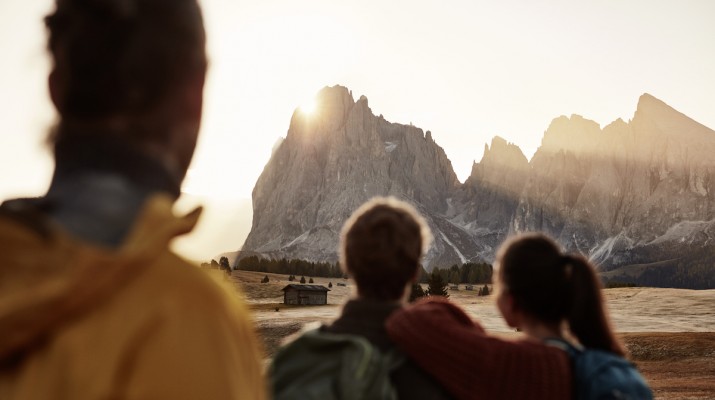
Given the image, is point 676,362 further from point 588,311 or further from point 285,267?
point 285,267

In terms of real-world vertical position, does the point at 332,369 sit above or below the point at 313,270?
below

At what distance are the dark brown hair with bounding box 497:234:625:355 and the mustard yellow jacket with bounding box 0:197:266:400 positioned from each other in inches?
106

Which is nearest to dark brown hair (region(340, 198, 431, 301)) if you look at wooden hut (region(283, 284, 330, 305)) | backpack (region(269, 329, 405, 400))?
backpack (region(269, 329, 405, 400))

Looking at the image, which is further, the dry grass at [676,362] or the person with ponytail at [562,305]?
the dry grass at [676,362]

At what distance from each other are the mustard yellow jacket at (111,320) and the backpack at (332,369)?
193 centimetres

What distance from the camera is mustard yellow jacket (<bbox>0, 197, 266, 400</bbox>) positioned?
110 cm

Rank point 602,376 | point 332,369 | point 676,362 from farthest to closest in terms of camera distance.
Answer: point 676,362 < point 602,376 < point 332,369

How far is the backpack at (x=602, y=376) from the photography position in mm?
3375

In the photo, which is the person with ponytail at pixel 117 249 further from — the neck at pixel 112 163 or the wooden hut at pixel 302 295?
the wooden hut at pixel 302 295

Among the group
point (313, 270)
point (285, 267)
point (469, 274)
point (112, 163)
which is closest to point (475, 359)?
point (112, 163)

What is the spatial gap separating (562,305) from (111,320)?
3014 millimetres

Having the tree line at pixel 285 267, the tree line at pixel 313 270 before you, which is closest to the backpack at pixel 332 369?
the tree line at pixel 313 270

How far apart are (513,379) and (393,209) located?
3.61 feet

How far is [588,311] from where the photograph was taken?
3572 millimetres
